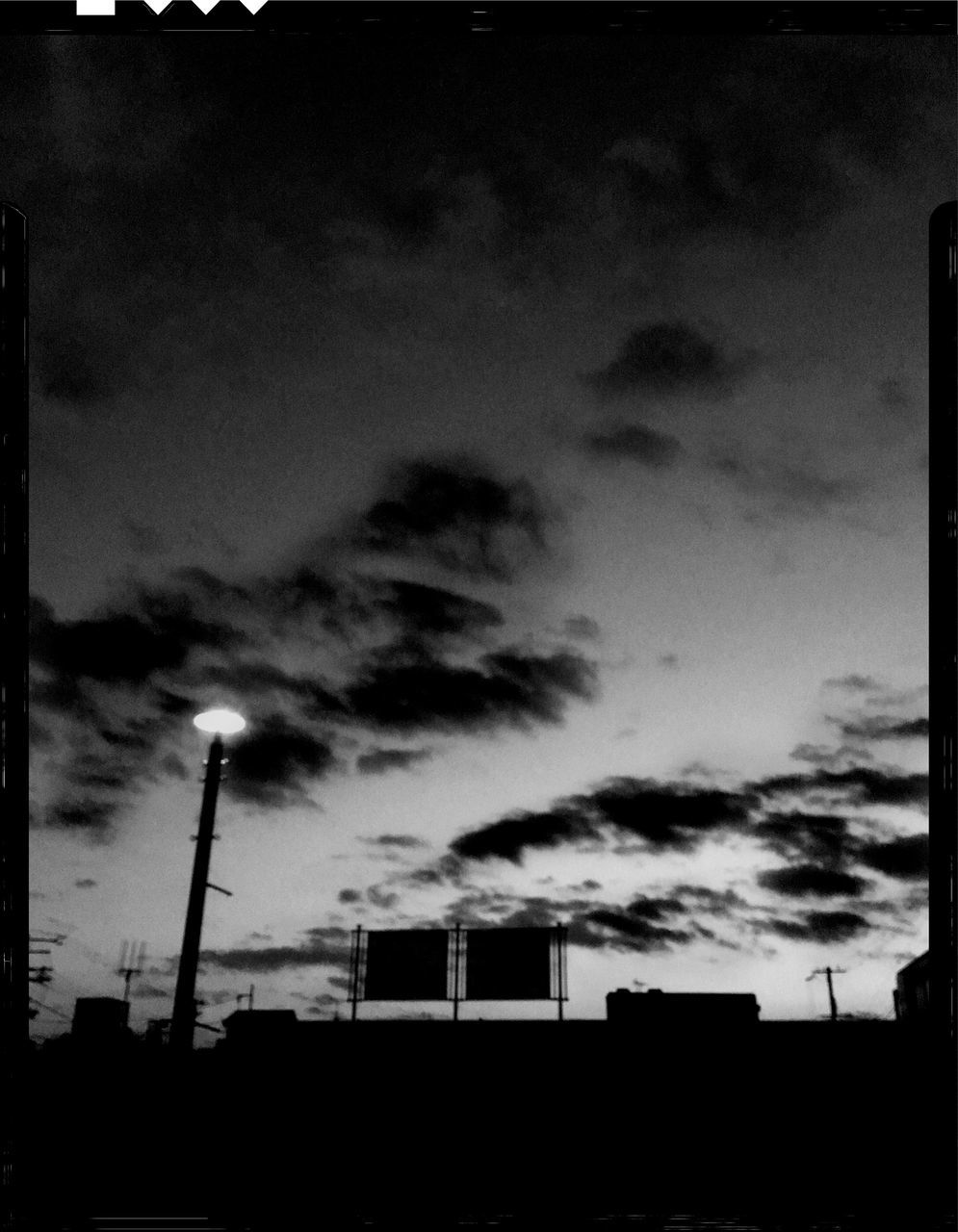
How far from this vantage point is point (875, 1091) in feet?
70.8

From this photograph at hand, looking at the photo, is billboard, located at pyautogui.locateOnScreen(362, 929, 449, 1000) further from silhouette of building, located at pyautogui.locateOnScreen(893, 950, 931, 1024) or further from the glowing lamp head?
silhouette of building, located at pyautogui.locateOnScreen(893, 950, 931, 1024)

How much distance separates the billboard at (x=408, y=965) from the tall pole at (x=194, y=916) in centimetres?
1396

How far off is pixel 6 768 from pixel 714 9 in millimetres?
2705

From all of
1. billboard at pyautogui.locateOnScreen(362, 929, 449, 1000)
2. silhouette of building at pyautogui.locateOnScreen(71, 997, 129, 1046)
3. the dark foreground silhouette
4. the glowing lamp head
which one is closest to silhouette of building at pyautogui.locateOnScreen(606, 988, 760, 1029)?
billboard at pyautogui.locateOnScreen(362, 929, 449, 1000)

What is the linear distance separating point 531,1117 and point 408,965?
10.3 metres

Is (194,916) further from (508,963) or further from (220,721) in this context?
(508,963)

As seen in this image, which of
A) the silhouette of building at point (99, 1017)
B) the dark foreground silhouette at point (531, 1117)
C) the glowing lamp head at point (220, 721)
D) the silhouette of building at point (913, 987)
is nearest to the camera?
the glowing lamp head at point (220, 721)

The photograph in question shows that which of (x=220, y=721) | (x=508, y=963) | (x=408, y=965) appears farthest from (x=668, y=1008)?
(x=220, y=721)

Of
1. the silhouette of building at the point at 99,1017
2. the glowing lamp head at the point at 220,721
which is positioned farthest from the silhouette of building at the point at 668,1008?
the silhouette of building at the point at 99,1017

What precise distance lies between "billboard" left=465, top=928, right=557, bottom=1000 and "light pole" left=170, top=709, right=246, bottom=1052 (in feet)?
47.7

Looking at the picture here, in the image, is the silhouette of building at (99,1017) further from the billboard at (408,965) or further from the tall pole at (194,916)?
the tall pole at (194,916)

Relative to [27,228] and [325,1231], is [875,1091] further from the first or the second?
[27,228]

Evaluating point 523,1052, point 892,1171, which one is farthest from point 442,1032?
point 892,1171

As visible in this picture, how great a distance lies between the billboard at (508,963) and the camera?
3084cm
